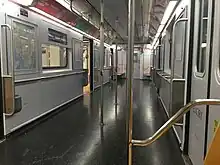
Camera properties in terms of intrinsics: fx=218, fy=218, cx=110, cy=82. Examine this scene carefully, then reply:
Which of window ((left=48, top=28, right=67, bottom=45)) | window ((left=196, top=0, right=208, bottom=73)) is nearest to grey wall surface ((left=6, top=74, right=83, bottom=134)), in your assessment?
window ((left=48, top=28, right=67, bottom=45))

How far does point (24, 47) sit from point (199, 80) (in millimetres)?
3259

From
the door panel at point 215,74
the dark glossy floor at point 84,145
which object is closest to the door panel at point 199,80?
the door panel at point 215,74

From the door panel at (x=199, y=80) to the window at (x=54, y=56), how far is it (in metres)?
3.70

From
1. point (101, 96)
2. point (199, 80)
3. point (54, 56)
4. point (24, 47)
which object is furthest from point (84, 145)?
point (54, 56)

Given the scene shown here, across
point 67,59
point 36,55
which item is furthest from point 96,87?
point 36,55

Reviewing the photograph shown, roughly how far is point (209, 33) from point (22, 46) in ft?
11.0

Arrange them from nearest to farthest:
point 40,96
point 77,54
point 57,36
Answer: point 40,96
point 57,36
point 77,54

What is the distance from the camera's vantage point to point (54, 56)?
6031 millimetres

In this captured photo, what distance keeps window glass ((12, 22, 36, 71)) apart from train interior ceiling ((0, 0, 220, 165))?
0.02m

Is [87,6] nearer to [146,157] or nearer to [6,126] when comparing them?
[6,126]

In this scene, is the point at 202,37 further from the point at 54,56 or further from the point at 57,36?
the point at 54,56

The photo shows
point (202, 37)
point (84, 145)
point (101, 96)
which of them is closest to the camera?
point (202, 37)

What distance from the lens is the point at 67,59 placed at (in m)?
6.80

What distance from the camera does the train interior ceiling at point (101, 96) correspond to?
1885mm
